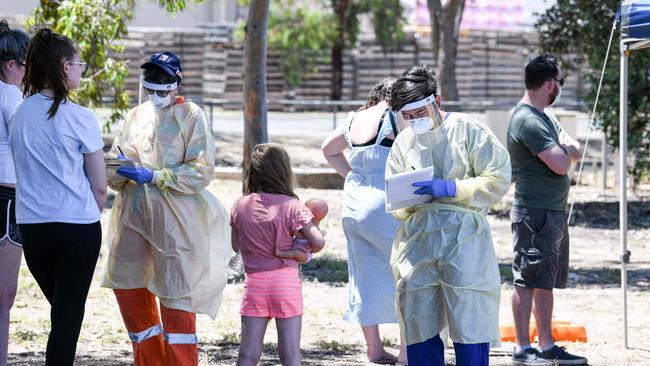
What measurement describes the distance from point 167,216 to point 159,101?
23.1 inches

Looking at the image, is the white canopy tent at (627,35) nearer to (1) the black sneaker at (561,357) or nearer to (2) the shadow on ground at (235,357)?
(1) the black sneaker at (561,357)

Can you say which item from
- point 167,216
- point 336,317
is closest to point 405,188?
point 167,216

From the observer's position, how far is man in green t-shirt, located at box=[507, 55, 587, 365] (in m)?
6.65

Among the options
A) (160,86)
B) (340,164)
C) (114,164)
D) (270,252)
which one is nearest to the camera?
(270,252)

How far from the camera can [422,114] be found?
524 cm

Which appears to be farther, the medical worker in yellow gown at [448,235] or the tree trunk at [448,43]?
the tree trunk at [448,43]

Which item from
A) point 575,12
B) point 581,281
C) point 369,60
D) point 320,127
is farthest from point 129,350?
point 369,60

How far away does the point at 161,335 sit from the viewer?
19.7ft

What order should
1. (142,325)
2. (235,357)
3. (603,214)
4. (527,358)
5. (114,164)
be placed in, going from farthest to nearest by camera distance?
(603,214) < (235,357) < (527,358) < (142,325) < (114,164)

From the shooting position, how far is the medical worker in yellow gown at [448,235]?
16.9 feet

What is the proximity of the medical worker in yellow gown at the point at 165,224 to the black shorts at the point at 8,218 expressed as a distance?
492 millimetres

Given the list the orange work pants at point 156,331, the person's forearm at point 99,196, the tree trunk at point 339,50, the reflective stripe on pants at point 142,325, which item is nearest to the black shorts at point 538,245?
the orange work pants at point 156,331

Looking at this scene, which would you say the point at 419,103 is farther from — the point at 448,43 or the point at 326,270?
the point at 448,43

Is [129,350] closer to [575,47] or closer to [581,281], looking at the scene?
[581,281]
